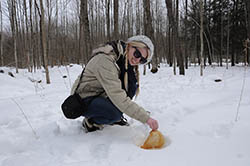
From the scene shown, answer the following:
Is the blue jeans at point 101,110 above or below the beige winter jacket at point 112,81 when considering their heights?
below

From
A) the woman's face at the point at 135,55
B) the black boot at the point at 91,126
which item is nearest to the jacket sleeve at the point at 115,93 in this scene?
the woman's face at the point at 135,55

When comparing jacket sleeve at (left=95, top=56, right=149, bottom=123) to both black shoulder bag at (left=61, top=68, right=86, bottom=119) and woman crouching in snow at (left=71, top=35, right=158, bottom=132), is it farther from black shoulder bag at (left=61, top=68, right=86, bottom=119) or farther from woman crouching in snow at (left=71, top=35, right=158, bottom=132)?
black shoulder bag at (left=61, top=68, right=86, bottom=119)

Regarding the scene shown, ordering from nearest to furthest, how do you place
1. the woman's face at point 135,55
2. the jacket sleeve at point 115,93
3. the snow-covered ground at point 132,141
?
the snow-covered ground at point 132,141 < the jacket sleeve at point 115,93 < the woman's face at point 135,55

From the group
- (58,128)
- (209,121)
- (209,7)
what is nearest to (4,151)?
(58,128)

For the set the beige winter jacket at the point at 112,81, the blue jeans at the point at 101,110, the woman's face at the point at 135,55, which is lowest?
the blue jeans at the point at 101,110

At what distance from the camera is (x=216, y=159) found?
1.13 metres

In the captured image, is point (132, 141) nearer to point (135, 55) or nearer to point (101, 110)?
point (101, 110)

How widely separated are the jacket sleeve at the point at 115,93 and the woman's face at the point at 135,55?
0.22 m

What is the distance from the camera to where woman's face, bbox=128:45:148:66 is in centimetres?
153

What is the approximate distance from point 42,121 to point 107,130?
3.30 feet

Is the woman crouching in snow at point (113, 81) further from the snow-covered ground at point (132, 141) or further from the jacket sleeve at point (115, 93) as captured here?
the snow-covered ground at point (132, 141)

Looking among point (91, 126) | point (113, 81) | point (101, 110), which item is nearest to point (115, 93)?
point (113, 81)

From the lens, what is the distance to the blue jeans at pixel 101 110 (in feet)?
5.30

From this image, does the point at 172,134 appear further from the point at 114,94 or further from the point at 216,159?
the point at 114,94
